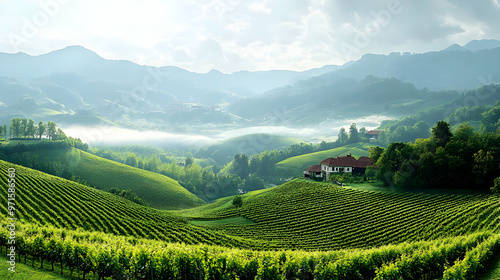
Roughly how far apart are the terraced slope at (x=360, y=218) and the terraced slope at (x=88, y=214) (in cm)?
991

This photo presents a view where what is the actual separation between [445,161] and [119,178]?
11374 cm

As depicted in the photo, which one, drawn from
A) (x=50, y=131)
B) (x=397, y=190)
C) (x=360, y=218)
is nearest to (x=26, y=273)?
(x=360, y=218)

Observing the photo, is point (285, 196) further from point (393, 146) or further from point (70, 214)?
point (70, 214)

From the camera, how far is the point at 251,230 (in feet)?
200

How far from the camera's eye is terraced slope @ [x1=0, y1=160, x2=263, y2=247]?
49344mm

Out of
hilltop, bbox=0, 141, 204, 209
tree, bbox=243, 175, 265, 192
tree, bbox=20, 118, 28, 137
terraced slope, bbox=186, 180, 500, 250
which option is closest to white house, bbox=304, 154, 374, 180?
terraced slope, bbox=186, 180, 500, 250

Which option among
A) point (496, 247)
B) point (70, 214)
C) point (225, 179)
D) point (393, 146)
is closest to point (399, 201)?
point (393, 146)

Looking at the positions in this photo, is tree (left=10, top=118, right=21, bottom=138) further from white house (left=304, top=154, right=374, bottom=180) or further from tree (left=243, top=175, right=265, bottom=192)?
white house (left=304, top=154, right=374, bottom=180)

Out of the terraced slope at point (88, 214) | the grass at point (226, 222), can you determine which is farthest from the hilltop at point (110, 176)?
the terraced slope at point (88, 214)

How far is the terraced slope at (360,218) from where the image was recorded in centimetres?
4688

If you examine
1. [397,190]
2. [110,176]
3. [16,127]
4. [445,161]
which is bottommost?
[110,176]

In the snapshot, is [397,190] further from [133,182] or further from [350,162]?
[133,182]

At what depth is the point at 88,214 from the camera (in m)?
55.1

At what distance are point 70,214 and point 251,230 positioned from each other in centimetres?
3302
